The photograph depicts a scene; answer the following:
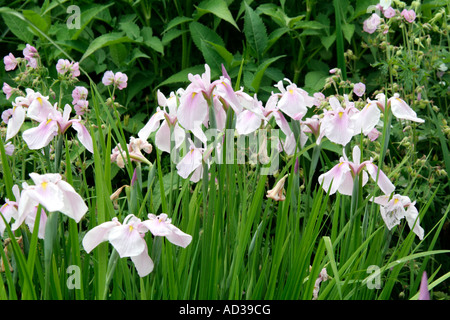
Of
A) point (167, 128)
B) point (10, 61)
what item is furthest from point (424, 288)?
point (10, 61)

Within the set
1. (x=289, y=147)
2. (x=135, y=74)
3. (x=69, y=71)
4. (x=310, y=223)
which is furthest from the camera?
(x=135, y=74)

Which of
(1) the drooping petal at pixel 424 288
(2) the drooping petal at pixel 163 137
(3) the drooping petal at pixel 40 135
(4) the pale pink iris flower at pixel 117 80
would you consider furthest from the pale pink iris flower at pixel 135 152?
(1) the drooping petal at pixel 424 288

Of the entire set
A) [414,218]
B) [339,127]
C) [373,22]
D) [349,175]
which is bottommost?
[414,218]

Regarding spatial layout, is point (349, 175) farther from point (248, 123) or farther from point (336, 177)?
point (248, 123)

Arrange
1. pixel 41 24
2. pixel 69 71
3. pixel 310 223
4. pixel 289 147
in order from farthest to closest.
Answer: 1. pixel 41 24
2. pixel 69 71
3. pixel 289 147
4. pixel 310 223

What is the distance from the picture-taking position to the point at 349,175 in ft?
3.96

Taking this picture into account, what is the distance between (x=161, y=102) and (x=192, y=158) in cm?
16

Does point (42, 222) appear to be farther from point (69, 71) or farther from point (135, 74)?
point (135, 74)

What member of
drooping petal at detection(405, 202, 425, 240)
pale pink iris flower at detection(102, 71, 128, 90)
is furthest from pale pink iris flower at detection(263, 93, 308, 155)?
pale pink iris flower at detection(102, 71, 128, 90)

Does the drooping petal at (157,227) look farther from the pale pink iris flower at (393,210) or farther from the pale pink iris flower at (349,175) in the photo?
the pale pink iris flower at (393,210)

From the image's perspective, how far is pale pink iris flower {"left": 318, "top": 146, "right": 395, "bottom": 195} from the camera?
3.86 feet

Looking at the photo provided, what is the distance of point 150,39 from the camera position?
2434 millimetres
